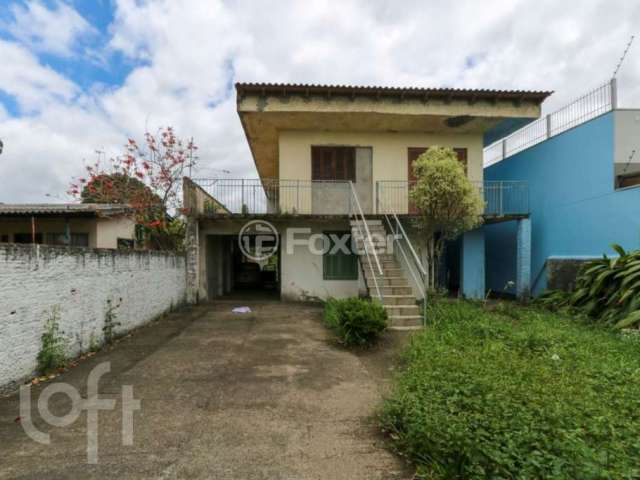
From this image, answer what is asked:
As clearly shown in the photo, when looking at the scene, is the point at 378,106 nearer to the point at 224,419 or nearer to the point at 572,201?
the point at 572,201

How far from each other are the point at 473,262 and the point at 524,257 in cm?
139

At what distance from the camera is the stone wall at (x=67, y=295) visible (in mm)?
3781

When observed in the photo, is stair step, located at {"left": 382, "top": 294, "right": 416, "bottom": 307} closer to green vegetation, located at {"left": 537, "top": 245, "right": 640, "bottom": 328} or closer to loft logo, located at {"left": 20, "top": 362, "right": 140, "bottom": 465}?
green vegetation, located at {"left": 537, "top": 245, "right": 640, "bottom": 328}

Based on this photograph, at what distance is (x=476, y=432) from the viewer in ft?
7.64

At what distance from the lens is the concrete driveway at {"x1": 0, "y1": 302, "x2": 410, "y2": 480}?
2543 mm

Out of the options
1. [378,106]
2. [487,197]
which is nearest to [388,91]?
[378,106]

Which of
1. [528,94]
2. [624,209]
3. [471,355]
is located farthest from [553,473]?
[528,94]

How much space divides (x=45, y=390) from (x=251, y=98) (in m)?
7.98

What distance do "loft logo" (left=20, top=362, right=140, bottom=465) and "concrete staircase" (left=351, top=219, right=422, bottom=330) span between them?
4540mm

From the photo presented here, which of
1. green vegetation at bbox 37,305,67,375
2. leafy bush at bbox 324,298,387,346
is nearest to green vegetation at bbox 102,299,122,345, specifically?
green vegetation at bbox 37,305,67,375

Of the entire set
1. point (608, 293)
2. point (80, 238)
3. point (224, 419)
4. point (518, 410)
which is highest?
point (80, 238)

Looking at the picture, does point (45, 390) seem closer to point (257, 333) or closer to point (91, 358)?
point (91, 358)

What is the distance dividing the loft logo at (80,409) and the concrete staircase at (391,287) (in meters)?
4.54

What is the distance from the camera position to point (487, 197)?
1091 cm
